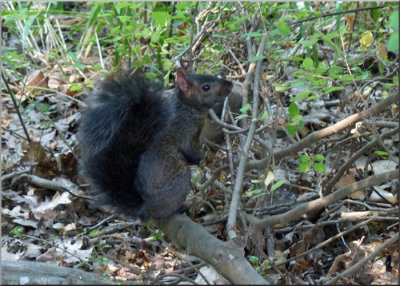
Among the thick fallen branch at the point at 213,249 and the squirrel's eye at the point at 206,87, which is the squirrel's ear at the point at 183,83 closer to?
the squirrel's eye at the point at 206,87

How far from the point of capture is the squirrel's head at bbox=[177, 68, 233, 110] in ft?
11.0

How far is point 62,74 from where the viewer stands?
5012mm

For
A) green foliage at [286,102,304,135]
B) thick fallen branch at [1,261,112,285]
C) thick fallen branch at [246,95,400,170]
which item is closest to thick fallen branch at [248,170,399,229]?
thick fallen branch at [246,95,400,170]

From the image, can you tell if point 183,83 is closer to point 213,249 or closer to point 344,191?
point 344,191

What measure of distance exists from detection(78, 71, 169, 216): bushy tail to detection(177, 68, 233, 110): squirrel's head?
656 mm

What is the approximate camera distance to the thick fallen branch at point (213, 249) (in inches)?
68.9

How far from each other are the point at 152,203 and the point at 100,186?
10.1 inches

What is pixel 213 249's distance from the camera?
2.11 metres

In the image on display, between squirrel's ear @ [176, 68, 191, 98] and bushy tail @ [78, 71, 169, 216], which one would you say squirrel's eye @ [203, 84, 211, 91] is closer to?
squirrel's ear @ [176, 68, 191, 98]

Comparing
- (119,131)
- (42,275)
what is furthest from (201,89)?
(42,275)

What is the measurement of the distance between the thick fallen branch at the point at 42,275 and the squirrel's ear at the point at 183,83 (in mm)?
1508

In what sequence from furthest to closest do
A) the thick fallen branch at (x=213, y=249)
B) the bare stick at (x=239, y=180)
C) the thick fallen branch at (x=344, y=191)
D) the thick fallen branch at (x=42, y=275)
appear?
the thick fallen branch at (x=344, y=191) < the bare stick at (x=239, y=180) < the thick fallen branch at (x=42, y=275) < the thick fallen branch at (x=213, y=249)

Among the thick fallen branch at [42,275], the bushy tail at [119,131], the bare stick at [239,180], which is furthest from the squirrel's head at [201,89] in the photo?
the thick fallen branch at [42,275]

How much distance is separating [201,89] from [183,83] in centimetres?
11
